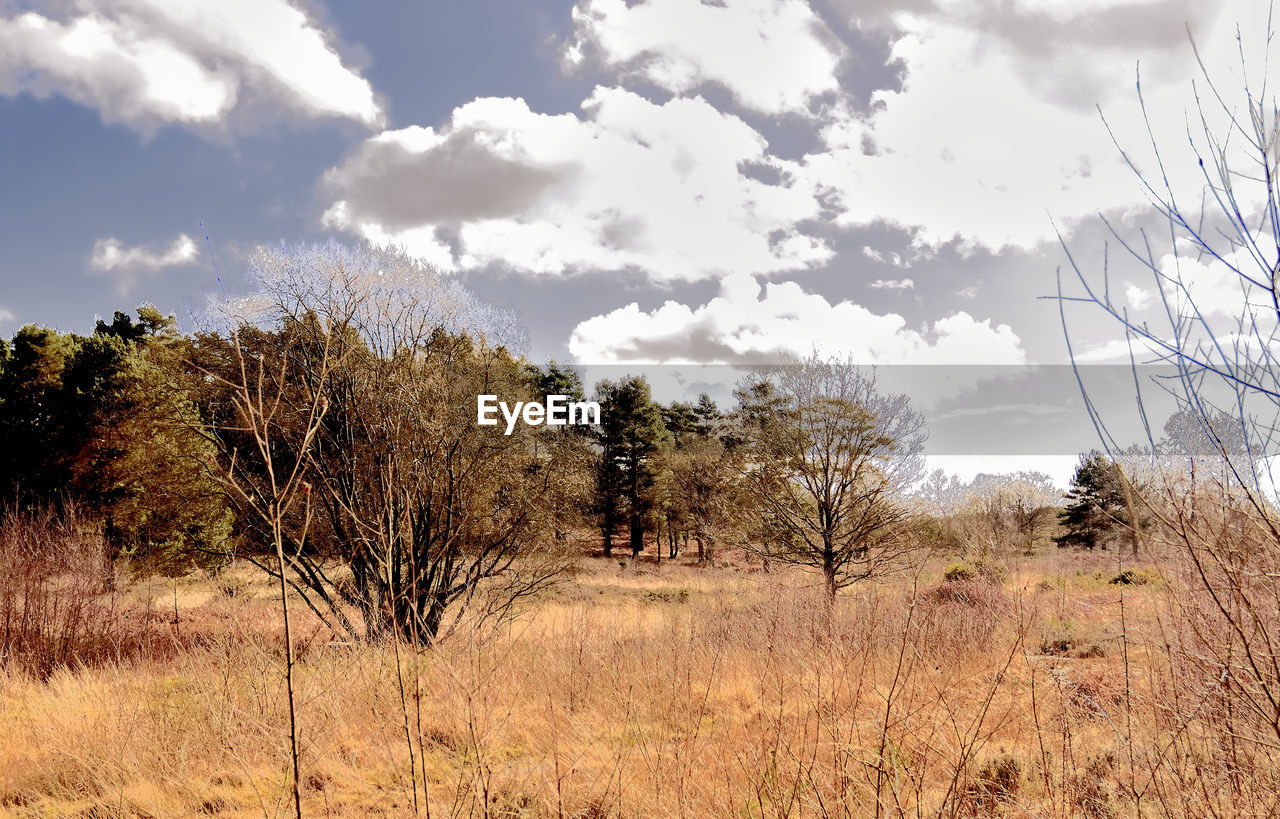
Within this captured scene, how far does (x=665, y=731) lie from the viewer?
16.4 ft

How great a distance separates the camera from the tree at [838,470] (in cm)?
1252

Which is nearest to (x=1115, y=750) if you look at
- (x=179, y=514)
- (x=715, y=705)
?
(x=715, y=705)

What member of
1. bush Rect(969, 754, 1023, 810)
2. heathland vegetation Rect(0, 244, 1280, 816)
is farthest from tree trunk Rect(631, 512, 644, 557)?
bush Rect(969, 754, 1023, 810)

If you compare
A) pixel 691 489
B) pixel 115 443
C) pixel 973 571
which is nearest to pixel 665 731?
pixel 973 571

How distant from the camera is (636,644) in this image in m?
7.88

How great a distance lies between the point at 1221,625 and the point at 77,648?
12.9 metres

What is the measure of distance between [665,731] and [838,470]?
852 centimetres

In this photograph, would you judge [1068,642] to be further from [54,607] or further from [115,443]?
[115,443]

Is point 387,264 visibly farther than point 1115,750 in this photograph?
Yes

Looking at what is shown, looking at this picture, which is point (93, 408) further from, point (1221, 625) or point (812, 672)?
point (1221, 625)

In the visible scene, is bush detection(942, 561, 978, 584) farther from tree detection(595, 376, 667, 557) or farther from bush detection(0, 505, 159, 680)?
tree detection(595, 376, 667, 557)

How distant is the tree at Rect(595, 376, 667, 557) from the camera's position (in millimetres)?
34188

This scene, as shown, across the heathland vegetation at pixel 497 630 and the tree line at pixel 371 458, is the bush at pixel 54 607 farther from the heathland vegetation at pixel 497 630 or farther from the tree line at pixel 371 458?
the tree line at pixel 371 458

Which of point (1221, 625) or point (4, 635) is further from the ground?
point (1221, 625)
